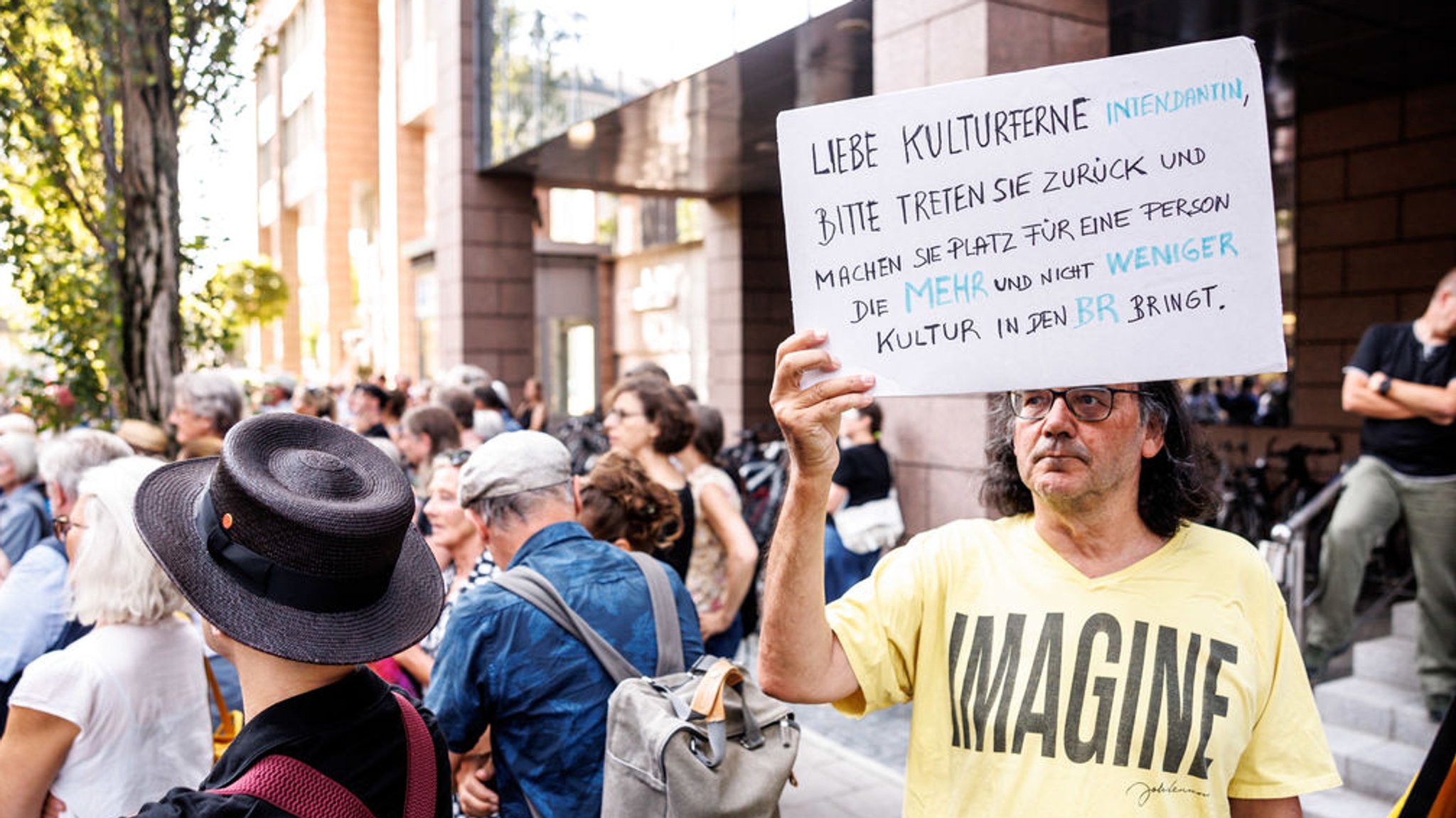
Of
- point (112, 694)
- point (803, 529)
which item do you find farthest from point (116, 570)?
point (803, 529)

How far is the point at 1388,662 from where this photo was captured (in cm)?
515

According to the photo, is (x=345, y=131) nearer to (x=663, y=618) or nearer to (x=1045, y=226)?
(x=663, y=618)

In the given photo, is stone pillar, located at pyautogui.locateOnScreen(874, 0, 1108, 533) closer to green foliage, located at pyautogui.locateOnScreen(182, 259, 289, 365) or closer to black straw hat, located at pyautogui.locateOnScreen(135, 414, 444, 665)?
black straw hat, located at pyautogui.locateOnScreen(135, 414, 444, 665)

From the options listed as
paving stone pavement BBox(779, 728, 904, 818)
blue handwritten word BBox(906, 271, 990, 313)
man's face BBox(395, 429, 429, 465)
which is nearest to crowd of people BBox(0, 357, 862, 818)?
paving stone pavement BBox(779, 728, 904, 818)

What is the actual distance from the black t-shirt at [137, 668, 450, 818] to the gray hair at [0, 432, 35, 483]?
4.06 metres

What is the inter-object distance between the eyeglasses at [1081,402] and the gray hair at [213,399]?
14.8ft

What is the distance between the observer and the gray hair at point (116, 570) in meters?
2.50

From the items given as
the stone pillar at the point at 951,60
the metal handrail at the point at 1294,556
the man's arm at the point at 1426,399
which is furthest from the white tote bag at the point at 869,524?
the man's arm at the point at 1426,399

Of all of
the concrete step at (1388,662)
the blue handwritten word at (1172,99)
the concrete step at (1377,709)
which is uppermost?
the blue handwritten word at (1172,99)

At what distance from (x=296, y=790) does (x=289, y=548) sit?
0.36 m

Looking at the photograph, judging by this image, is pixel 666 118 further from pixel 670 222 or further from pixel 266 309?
pixel 266 309

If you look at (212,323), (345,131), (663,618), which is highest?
(345,131)

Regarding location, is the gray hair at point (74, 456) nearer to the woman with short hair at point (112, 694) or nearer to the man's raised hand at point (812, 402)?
the woman with short hair at point (112, 694)

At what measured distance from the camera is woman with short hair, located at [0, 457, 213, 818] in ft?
7.50
